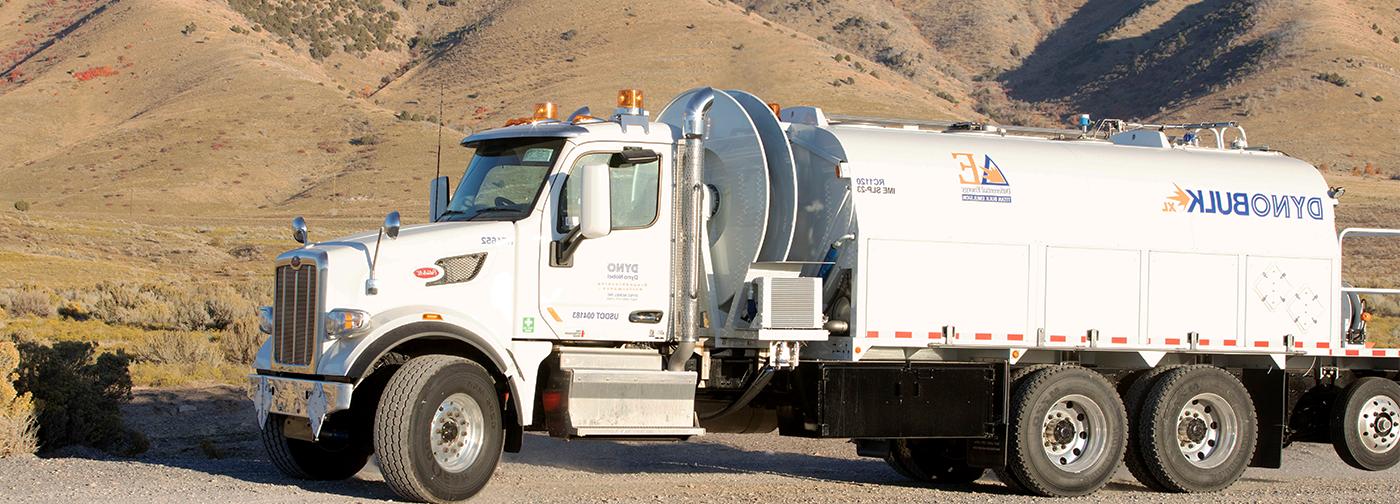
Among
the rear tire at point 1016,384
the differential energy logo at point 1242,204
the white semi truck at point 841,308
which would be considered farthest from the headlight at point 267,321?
the differential energy logo at point 1242,204

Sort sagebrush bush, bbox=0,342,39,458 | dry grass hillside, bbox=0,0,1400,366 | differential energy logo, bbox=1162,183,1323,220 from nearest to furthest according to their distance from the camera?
sagebrush bush, bbox=0,342,39,458, differential energy logo, bbox=1162,183,1323,220, dry grass hillside, bbox=0,0,1400,366

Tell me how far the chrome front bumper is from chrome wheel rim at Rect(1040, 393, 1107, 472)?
5.95 meters

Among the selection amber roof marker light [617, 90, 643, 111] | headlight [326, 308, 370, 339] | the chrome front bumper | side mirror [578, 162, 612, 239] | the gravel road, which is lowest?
the gravel road

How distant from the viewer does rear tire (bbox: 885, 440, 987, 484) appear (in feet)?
39.3

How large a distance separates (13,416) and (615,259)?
5.50 metres

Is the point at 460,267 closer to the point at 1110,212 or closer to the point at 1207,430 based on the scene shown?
the point at 1110,212

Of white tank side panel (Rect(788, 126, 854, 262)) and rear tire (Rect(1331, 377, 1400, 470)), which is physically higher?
white tank side panel (Rect(788, 126, 854, 262))

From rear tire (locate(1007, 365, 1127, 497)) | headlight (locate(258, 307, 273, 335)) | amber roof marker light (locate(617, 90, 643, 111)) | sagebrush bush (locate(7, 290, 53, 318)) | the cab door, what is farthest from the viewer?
sagebrush bush (locate(7, 290, 53, 318))

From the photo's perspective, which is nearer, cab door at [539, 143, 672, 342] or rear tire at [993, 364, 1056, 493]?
cab door at [539, 143, 672, 342]

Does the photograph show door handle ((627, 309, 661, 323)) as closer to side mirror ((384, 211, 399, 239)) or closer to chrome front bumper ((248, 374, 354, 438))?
side mirror ((384, 211, 399, 239))

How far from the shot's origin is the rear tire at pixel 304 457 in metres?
9.71

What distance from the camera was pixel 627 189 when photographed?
9.77 metres

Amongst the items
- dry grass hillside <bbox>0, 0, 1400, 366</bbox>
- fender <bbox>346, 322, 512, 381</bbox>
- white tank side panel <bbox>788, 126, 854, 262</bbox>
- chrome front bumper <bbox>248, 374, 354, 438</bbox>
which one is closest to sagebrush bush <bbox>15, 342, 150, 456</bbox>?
chrome front bumper <bbox>248, 374, 354, 438</bbox>

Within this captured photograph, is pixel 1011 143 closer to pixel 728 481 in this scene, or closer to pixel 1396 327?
pixel 728 481
